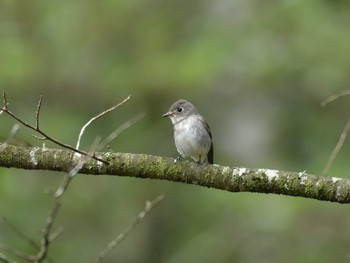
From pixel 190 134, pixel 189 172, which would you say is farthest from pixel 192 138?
pixel 189 172

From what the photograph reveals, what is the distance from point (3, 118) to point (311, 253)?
3999 mm

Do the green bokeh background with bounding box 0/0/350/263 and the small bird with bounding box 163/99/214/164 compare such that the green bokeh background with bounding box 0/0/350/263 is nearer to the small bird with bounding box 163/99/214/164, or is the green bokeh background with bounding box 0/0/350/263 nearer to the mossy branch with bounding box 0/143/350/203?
the small bird with bounding box 163/99/214/164

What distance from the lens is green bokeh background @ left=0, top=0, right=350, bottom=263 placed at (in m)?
9.84

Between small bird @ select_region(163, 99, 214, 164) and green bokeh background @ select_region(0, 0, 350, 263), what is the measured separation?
257 centimetres

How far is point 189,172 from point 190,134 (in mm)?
2054

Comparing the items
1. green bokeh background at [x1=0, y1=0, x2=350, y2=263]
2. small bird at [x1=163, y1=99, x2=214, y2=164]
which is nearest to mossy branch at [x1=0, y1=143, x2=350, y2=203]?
small bird at [x1=163, y1=99, x2=214, y2=164]

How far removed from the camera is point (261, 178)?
468 cm

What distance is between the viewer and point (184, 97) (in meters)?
10.4

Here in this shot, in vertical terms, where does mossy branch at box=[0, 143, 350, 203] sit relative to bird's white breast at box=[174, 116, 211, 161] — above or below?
below

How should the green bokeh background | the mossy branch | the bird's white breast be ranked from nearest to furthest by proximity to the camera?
the mossy branch, the bird's white breast, the green bokeh background

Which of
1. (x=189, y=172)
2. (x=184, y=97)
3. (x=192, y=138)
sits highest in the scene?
(x=184, y=97)

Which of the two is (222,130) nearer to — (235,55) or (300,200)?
(235,55)

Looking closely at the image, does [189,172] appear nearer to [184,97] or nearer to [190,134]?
[190,134]

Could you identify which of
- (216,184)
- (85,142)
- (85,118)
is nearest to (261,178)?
(216,184)
